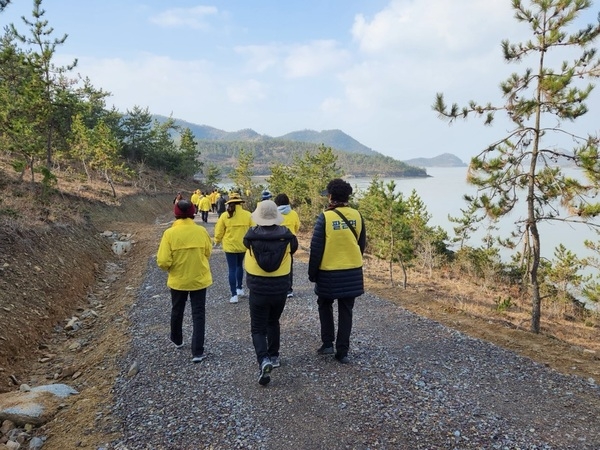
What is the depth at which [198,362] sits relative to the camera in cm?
523

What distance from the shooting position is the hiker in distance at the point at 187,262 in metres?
5.09

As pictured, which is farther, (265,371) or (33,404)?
(265,371)

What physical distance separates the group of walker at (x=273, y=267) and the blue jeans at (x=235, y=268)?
223 centimetres

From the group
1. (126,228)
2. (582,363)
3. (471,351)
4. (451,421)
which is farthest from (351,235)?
(126,228)

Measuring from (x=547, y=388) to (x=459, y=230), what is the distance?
31.2 metres

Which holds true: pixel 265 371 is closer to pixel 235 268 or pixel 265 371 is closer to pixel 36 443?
pixel 36 443

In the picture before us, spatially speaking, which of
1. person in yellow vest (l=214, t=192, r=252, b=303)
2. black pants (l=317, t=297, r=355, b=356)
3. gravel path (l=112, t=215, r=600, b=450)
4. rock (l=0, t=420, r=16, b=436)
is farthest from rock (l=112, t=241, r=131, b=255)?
black pants (l=317, t=297, r=355, b=356)

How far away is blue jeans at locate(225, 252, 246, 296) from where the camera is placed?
25.0ft

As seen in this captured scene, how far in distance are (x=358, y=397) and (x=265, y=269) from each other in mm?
1721

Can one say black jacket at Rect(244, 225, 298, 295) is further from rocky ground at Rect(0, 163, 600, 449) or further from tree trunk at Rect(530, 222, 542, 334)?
tree trunk at Rect(530, 222, 542, 334)

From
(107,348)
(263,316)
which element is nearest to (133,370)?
(107,348)

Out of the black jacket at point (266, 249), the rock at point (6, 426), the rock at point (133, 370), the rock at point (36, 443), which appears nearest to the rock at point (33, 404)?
the rock at point (6, 426)

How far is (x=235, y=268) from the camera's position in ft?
25.5

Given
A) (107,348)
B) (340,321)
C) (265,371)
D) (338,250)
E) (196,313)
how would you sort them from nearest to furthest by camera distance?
1. (265,371)
2. (338,250)
3. (340,321)
4. (196,313)
5. (107,348)
